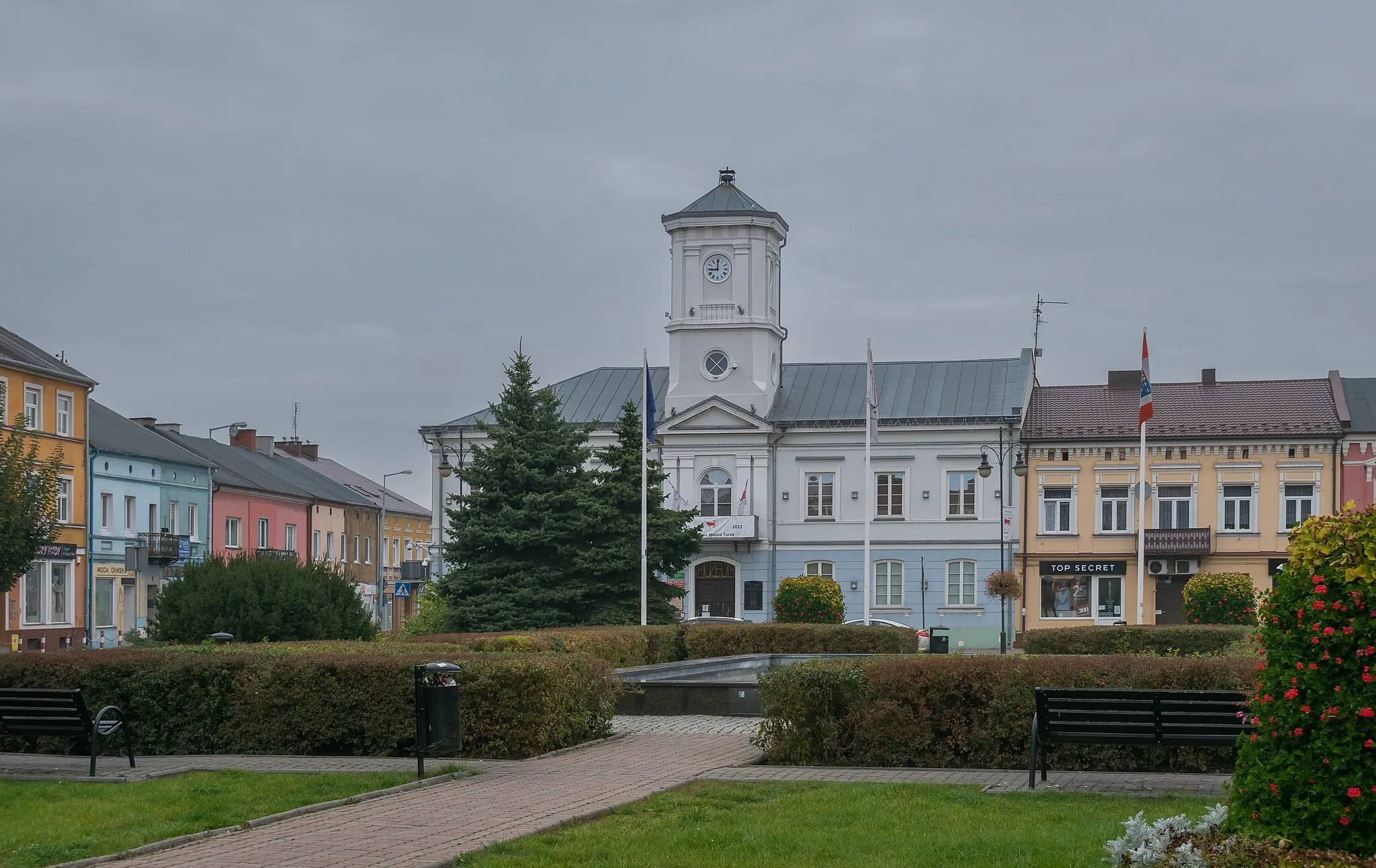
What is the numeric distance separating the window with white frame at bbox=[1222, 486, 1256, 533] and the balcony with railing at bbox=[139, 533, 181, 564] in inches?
1495

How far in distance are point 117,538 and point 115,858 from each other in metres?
50.3

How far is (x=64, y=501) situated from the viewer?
54.2 meters

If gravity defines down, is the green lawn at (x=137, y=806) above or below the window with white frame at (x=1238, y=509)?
below

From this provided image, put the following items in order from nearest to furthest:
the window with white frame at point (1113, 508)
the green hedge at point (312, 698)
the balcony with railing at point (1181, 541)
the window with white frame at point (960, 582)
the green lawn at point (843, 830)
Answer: the green lawn at point (843, 830) → the green hedge at point (312, 698) → the balcony with railing at point (1181, 541) → the window with white frame at point (1113, 508) → the window with white frame at point (960, 582)

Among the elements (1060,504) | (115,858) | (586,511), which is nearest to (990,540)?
(1060,504)

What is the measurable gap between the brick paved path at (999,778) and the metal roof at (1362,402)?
152 feet

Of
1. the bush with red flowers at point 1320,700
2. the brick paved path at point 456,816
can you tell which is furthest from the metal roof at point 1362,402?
the bush with red flowers at point 1320,700

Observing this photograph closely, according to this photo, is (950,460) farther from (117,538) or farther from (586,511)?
(117,538)

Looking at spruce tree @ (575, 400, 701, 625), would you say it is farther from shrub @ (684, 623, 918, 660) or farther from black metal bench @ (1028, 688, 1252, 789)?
black metal bench @ (1028, 688, 1252, 789)

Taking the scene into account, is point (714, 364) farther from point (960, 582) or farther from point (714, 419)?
point (960, 582)

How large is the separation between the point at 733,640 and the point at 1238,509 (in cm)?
3081

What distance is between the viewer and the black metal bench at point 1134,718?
43.2 feet

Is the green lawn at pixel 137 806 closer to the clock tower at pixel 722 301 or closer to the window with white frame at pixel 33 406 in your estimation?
the window with white frame at pixel 33 406

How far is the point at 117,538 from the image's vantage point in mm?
57500
